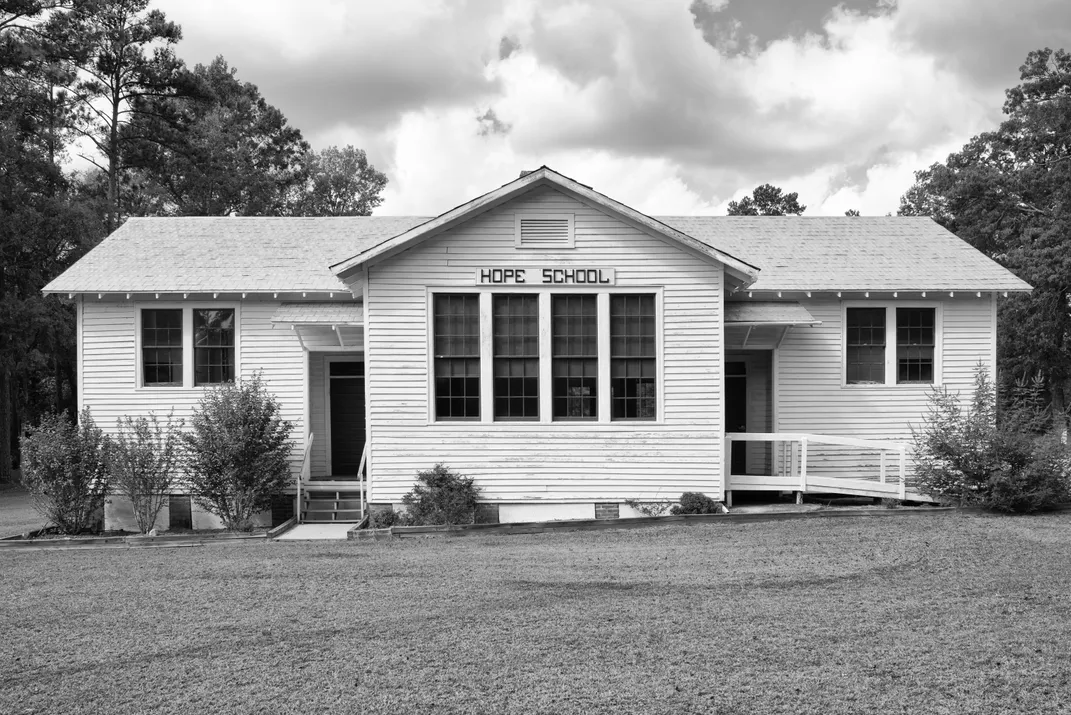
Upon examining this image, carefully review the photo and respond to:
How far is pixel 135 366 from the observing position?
638 inches

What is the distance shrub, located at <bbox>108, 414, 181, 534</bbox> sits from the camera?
15.1 m

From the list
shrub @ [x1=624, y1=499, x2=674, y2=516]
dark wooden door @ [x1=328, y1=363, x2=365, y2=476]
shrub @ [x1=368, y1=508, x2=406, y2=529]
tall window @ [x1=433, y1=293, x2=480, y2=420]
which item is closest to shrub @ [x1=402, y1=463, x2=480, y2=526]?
shrub @ [x1=368, y1=508, x2=406, y2=529]

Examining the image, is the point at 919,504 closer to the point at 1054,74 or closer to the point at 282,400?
the point at 282,400

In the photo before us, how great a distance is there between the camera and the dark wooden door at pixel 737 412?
1728 centimetres

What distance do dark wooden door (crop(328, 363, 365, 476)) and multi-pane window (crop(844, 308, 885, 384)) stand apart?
9.50 m

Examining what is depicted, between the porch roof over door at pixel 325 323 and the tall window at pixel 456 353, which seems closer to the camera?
the tall window at pixel 456 353

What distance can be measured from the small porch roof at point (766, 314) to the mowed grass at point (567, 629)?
455 centimetres

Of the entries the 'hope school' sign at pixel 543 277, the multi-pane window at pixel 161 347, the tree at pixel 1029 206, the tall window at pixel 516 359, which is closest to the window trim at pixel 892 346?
the 'hope school' sign at pixel 543 277

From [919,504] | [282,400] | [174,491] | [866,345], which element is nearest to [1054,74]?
[866,345]

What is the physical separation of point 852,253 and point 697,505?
691 cm

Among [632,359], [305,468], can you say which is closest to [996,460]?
[632,359]

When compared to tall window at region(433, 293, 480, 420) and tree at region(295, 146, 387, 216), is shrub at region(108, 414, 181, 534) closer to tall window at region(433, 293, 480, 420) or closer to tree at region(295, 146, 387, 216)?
tall window at region(433, 293, 480, 420)

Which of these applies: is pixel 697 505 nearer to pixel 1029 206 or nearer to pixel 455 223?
pixel 455 223

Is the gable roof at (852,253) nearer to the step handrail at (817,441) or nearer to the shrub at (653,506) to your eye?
the step handrail at (817,441)
